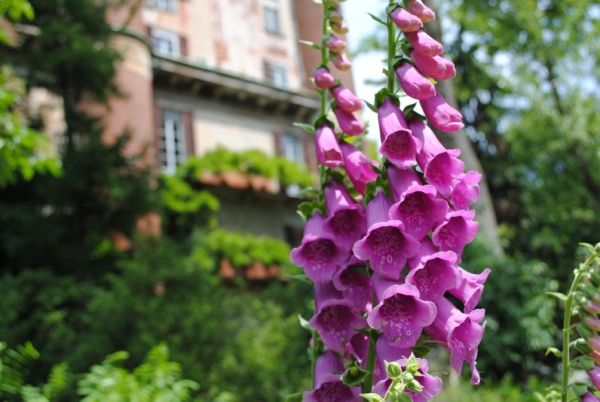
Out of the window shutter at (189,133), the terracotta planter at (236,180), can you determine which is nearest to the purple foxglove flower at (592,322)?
the terracotta planter at (236,180)

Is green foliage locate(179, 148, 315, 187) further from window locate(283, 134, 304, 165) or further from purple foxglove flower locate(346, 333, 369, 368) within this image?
purple foxglove flower locate(346, 333, 369, 368)

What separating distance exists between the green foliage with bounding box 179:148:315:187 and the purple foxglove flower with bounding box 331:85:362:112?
1323cm

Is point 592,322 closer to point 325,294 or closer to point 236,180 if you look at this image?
point 325,294

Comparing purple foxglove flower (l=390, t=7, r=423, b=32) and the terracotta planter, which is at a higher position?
the terracotta planter

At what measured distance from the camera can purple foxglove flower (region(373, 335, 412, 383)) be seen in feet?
3.35

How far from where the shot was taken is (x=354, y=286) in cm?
116

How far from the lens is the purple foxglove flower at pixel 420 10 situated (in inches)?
47.5

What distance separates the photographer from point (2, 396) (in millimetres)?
3537

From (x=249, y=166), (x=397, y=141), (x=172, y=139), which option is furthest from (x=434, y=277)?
(x=172, y=139)

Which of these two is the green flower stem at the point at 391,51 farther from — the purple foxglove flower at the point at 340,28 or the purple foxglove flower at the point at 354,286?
A: the purple foxglove flower at the point at 354,286

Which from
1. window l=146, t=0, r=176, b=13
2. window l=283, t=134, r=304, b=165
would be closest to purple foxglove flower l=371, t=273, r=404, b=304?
window l=283, t=134, r=304, b=165

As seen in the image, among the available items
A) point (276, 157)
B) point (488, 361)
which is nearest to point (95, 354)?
point (488, 361)

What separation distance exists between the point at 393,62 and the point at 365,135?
247mm

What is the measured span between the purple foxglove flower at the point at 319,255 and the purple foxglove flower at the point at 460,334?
23 cm
